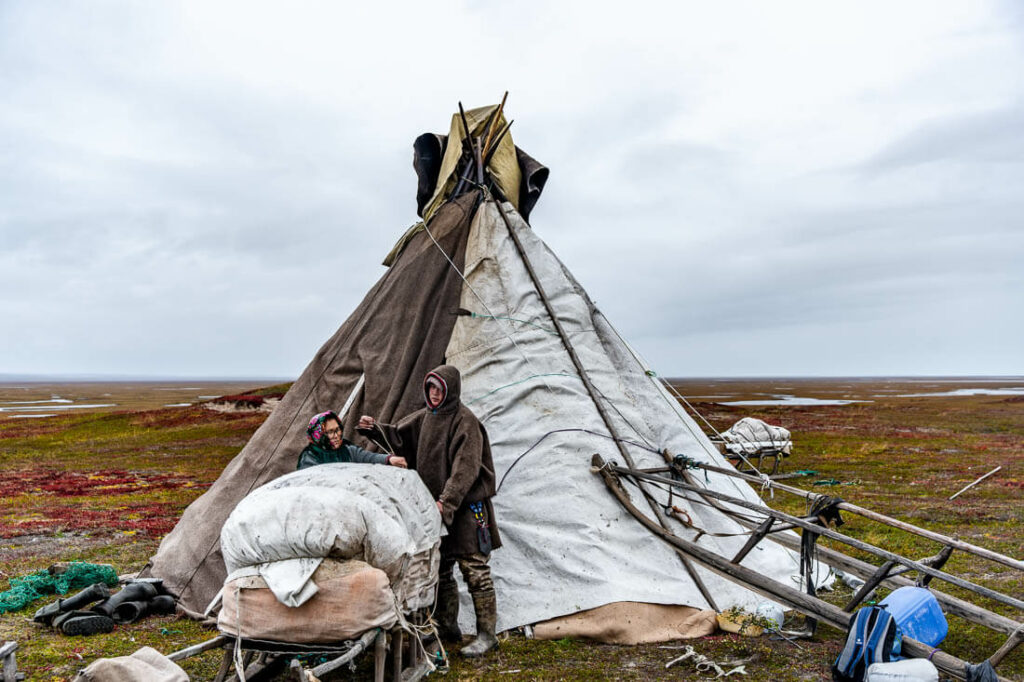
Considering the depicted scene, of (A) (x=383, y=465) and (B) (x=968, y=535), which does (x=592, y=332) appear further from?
(B) (x=968, y=535)

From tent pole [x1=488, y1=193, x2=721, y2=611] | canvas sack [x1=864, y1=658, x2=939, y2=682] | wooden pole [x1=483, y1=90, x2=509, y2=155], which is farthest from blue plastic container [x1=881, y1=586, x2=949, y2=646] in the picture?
wooden pole [x1=483, y1=90, x2=509, y2=155]

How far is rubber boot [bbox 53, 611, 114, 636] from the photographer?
18.8 feet

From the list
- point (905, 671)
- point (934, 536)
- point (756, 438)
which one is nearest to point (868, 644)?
point (905, 671)

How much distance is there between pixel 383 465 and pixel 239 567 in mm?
1177

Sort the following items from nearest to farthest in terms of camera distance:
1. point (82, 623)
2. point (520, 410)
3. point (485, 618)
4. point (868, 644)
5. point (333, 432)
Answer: point (868, 644)
point (333, 432)
point (485, 618)
point (82, 623)
point (520, 410)

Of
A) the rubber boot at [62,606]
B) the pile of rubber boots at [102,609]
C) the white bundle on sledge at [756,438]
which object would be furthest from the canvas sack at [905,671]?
the white bundle on sledge at [756,438]

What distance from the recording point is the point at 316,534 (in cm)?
376

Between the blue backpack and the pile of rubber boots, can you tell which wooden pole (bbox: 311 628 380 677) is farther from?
the pile of rubber boots

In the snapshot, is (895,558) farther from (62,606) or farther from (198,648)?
(62,606)

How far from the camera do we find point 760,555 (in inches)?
253

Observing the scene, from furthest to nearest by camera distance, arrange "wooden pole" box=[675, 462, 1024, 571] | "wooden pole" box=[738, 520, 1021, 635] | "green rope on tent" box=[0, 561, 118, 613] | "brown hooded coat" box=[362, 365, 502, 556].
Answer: "green rope on tent" box=[0, 561, 118, 613] → "brown hooded coat" box=[362, 365, 502, 556] → "wooden pole" box=[738, 520, 1021, 635] → "wooden pole" box=[675, 462, 1024, 571]

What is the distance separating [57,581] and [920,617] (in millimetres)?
7586

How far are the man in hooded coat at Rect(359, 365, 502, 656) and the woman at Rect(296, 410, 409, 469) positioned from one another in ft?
1.10

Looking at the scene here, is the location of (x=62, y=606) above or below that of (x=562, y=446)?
below
